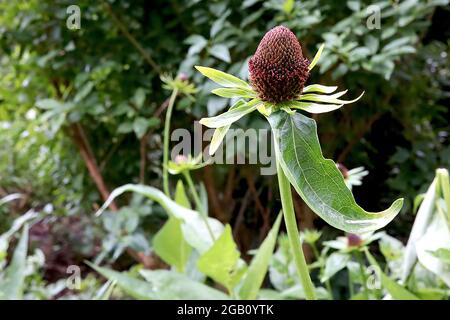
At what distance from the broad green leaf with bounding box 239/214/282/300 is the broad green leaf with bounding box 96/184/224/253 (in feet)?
0.20

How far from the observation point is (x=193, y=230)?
52 cm

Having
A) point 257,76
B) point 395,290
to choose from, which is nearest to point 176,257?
point 395,290

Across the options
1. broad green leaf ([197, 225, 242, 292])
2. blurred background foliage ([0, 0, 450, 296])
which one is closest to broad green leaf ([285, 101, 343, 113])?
broad green leaf ([197, 225, 242, 292])

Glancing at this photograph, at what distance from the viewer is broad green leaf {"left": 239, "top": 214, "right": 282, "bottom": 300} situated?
1.48 ft

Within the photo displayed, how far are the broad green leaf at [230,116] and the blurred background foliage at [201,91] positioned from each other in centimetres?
45

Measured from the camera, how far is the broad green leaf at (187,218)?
509mm

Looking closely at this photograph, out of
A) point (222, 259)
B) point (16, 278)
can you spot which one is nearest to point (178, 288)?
point (222, 259)

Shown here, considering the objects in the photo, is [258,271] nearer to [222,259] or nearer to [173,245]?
[222,259]

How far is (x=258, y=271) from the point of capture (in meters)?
0.46

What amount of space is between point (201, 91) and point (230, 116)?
54 centimetres

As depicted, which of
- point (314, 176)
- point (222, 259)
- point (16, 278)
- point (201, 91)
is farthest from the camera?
point (201, 91)

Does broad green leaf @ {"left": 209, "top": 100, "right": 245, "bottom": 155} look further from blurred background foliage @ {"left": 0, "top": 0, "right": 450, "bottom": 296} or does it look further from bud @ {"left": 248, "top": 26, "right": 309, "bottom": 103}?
blurred background foliage @ {"left": 0, "top": 0, "right": 450, "bottom": 296}
